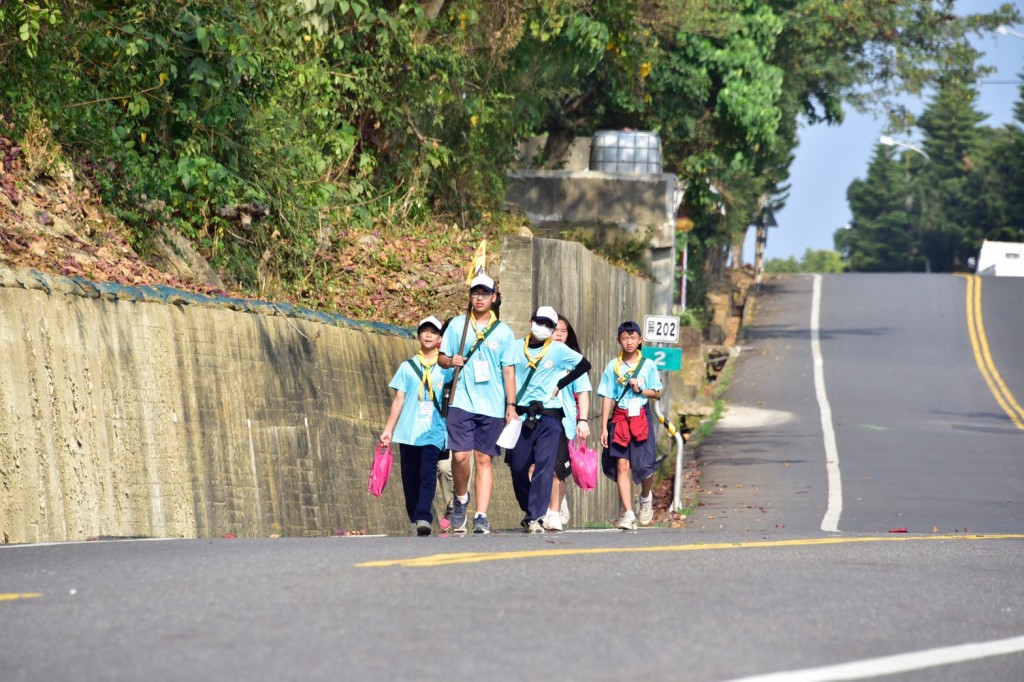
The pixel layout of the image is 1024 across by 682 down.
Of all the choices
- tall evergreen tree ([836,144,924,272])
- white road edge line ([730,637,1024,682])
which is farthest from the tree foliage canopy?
tall evergreen tree ([836,144,924,272])

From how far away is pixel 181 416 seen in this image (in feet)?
40.6

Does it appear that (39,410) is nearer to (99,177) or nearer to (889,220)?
(99,177)

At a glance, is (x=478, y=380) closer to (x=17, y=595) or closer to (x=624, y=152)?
(x=17, y=595)

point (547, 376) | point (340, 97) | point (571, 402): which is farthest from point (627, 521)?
point (340, 97)

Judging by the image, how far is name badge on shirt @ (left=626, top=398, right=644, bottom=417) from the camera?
587 inches

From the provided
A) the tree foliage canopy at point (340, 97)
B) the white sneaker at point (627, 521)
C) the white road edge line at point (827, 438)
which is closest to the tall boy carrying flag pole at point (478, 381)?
the white sneaker at point (627, 521)

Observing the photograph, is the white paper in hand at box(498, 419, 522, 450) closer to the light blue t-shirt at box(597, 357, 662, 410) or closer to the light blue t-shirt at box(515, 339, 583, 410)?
the light blue t-shirt at box(515, 339, 583, 410)

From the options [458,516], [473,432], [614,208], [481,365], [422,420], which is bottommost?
[458,516]

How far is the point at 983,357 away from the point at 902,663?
122 ft

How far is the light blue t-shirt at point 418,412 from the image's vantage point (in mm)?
12797

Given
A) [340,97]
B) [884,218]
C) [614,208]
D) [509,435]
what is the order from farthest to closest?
[884,218] < [614,208] < [340,97] < [509,435]

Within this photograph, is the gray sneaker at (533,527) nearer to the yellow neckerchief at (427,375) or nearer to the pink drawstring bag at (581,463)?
the pink drawstring bag at (581,463)

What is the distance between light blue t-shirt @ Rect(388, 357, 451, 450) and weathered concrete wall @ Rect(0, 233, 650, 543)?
4.21 feet

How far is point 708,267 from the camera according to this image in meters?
52.5
